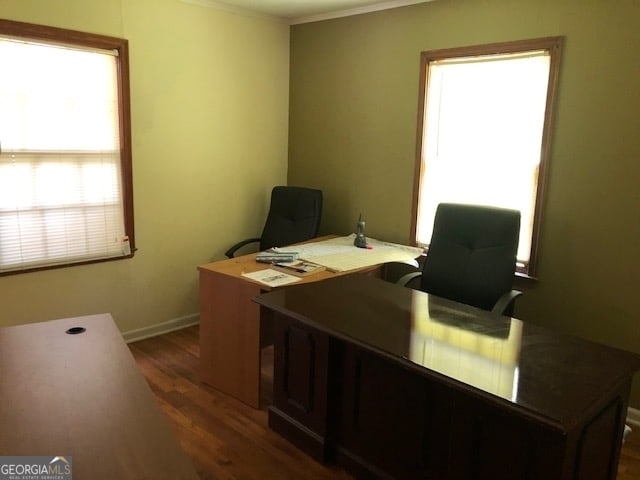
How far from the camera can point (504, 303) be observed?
8.53 feet

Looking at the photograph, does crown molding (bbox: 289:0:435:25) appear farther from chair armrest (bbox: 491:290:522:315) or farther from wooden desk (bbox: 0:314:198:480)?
wooden desk (bbox: 0:314:198:480)

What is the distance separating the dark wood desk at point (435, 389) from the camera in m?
1.56

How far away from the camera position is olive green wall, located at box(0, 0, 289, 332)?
331 cm

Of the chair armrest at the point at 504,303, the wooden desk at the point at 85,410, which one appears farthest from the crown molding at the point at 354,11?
the wooden desk at the point at 85,410

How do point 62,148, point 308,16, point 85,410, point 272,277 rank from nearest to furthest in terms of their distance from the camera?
1. point 85,410
2. point 272,277
3. point 62,148
4. point 308,16

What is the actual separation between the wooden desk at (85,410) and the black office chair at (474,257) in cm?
171

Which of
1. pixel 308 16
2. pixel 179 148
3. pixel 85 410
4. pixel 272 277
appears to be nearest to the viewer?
pixel 85 410

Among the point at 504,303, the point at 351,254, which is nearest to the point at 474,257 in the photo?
the point at 504,303

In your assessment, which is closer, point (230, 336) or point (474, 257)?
point (474, 257)

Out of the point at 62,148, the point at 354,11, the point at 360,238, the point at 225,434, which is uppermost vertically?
the point at 354,11

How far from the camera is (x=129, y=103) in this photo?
3.45 m

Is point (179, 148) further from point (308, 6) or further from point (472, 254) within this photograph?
point (472, 254)

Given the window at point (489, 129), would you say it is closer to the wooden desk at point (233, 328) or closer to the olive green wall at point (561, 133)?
the olive green wall at point (561, 133)

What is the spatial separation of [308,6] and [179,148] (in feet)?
4.68
